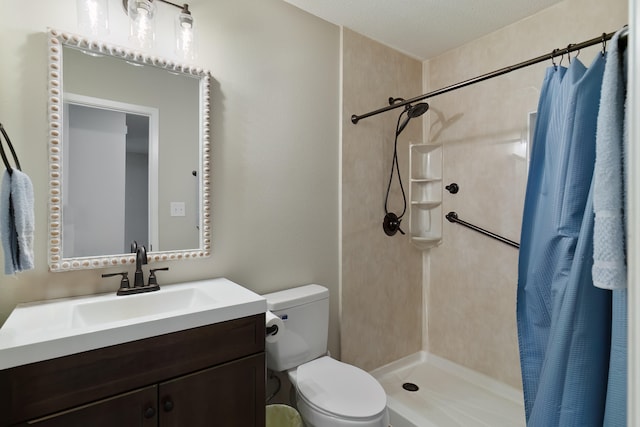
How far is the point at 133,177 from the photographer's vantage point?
4.88ft

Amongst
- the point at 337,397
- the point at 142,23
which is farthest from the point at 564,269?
the point at 142,23

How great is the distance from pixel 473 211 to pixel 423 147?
0.64 m

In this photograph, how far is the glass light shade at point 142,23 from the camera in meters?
1.42

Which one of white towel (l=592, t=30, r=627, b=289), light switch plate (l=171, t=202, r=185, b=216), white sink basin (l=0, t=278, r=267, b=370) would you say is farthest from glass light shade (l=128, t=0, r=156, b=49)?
white towel (l=592, t=30, r=627, b=289)

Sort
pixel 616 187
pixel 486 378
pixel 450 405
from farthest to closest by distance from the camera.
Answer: pixel 486 378 → pixel 450 405 → pixel 616 187

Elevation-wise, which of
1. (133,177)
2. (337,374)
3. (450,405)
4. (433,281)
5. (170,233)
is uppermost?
(133,177)

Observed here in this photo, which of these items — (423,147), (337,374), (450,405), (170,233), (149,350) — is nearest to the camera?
(149,350)

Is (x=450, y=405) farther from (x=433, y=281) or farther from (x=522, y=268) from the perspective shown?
(x=522, y=268)

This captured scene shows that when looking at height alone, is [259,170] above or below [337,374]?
above

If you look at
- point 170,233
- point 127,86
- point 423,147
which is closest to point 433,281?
point 423,147

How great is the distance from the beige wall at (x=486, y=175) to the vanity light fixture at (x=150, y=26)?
1822 millimetres

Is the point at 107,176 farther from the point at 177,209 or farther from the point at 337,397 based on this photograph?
the point at 337,397

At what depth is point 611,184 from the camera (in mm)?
736

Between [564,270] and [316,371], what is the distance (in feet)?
3.96
